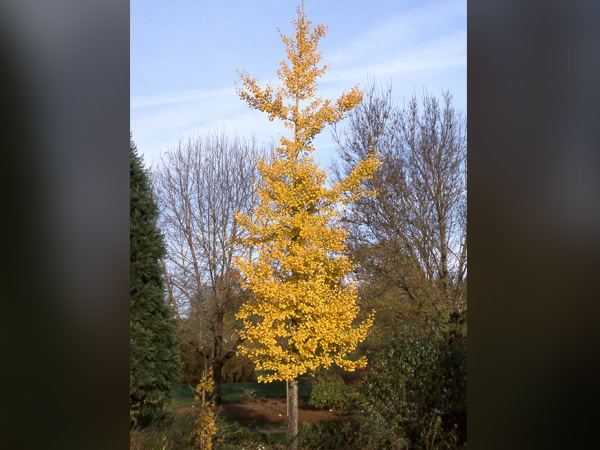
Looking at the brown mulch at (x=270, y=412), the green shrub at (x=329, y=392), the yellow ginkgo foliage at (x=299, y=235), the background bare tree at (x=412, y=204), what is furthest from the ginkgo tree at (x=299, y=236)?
the background bare tree at (x=412, y=204)

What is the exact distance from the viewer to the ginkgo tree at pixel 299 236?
6031mm

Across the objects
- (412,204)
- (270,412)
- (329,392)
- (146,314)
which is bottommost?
(270,412)

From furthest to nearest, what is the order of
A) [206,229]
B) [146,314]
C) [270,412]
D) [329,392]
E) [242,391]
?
[242,391]
[206,229]
[270,412]
[329,392]
[146,314]

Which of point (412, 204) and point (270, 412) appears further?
point (270, 412)

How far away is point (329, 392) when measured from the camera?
7582mm

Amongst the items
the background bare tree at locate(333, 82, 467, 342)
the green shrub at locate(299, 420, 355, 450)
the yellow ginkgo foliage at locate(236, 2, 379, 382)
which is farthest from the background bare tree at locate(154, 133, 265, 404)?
the green shrub at locate(299, 420, 355, 450)

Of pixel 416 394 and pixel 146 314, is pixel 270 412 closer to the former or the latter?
pixel 146 314

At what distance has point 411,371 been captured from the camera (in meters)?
5.43

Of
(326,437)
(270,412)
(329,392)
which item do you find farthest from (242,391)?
(326,437)

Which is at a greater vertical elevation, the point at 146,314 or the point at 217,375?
the point at 146,314

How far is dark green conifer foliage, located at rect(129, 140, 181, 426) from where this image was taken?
Result: 6172 mm

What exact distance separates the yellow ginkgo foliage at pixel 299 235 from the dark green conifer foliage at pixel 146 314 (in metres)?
1.21

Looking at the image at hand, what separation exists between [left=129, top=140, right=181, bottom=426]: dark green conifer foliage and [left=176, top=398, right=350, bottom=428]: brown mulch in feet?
4.90

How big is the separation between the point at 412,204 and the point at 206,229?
3616 millimetres
